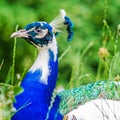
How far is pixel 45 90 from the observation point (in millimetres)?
3008

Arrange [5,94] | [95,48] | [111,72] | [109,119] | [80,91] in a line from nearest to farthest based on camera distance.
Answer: [5,94] → [109,119] → [80,91] → [111,72] → [95,48]

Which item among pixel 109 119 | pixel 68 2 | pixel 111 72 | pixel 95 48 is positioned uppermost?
pixel 68 2

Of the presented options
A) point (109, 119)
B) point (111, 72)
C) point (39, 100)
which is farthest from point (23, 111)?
point (111, 72)

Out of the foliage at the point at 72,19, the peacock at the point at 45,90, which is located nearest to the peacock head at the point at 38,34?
the peacock at the point at 45,90

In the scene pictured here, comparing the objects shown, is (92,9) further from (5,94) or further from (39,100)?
(5,94)

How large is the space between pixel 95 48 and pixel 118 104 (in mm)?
2326

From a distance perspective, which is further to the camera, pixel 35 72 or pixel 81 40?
pixel 81 40

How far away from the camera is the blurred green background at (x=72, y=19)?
511cm

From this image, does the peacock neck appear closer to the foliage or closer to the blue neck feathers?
the blue neck feathers

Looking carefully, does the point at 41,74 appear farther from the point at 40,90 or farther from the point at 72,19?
the point at 72,19

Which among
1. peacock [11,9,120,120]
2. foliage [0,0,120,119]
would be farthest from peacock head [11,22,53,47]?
foliage [0,0,120,119]

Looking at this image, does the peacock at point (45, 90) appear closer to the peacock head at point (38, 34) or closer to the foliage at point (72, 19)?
the peacock head at point (38, 34)

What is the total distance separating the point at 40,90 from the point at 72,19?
2.33m

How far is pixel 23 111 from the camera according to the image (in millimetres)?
2951
